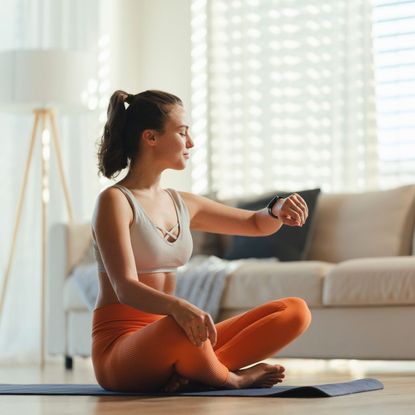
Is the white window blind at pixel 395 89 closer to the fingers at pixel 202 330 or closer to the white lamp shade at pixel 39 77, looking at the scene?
the white lamp shade at pixel 39 77

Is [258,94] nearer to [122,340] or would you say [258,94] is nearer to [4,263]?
[4,263]

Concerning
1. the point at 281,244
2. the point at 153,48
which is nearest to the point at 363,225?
the point at 281,244

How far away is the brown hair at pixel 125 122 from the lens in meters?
2.42

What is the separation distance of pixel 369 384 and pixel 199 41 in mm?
4051

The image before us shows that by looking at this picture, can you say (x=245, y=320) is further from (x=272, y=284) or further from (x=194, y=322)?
(x=272, y=284)

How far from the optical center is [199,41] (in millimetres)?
6168

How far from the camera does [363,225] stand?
4582 mm

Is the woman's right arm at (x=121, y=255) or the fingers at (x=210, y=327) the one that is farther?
the woman's right arm at (x=121, y=255)

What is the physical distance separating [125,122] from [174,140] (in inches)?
5.3

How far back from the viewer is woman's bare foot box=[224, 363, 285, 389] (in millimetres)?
2352

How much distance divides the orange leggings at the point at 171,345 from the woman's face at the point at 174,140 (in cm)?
40

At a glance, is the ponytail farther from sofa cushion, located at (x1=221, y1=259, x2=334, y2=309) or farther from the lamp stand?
the lamp stand

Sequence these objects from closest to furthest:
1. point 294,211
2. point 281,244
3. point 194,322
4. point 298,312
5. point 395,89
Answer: point 194,322
point 294,211
point 298,312
point 281,244
point 395,89

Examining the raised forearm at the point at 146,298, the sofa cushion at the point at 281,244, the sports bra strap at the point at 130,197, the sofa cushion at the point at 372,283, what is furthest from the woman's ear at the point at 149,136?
the sofa cushion at the point at 281,244
